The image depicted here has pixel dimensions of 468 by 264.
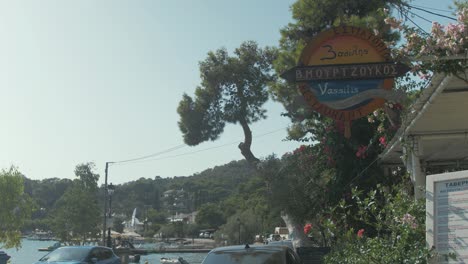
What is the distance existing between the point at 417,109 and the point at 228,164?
191 meters

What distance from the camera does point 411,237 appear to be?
6.56 m

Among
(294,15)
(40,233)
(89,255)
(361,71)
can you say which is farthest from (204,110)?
(40,233)

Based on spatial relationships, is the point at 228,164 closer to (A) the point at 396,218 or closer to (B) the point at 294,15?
(B) the point at 294,15

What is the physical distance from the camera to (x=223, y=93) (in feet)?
124

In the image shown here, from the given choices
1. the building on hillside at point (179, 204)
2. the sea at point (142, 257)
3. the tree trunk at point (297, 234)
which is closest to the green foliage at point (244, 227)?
the sea at point (142, 257)

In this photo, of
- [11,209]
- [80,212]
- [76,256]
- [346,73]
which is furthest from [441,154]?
[80,212]

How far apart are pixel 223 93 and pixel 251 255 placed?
1142 inches

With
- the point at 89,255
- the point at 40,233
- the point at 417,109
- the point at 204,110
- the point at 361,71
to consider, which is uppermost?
the point at 204,110

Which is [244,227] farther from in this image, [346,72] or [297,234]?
[346,72]

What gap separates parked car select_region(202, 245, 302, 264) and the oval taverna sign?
2.42m

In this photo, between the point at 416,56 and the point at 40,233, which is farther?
the point at 40,233

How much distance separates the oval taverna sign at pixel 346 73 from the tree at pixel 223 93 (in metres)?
28.0

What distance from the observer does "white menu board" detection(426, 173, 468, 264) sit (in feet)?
17.7

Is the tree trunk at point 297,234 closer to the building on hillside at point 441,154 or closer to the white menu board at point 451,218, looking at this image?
the building on hillside at point 441,154
